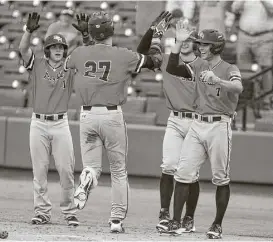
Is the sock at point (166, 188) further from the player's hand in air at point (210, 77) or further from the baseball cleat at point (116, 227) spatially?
the player's hand in air at point (210, 77)

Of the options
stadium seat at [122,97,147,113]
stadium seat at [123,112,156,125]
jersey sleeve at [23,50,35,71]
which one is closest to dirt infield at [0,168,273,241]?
stadium seat at [123,112,156,125]

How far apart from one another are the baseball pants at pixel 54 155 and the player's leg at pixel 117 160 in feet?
1.86

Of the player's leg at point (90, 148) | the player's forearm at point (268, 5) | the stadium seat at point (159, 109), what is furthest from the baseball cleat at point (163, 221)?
the player's forearm at point (268, 5)

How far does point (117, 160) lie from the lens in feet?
27.9

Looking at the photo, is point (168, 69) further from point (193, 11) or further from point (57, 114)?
point (193, 11)

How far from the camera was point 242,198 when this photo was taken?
12.3m

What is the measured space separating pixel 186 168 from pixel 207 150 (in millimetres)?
256

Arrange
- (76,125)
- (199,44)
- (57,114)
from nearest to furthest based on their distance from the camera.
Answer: (199,44) < (57,114) < (76,125)

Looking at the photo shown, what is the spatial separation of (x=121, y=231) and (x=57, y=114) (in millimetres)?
1358

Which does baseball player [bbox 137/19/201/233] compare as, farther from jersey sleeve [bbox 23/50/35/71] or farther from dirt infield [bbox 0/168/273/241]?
jersey sleeve [bbox 23/50/35/71]

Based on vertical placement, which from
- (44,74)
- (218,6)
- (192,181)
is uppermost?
(218,6)

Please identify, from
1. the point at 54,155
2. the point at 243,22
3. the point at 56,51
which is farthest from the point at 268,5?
the point at 54,155

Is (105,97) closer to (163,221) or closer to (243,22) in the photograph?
(163,221)

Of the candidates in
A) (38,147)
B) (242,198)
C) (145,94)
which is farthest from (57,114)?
(145,94)
